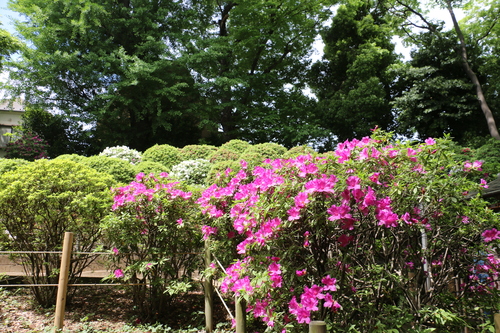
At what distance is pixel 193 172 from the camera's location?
22.8 ft

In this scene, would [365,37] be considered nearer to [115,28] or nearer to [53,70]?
[115,28]

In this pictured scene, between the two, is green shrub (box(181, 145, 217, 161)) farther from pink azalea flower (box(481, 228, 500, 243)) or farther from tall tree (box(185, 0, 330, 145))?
pink azalea flower (box(481, 228, 500, 243))

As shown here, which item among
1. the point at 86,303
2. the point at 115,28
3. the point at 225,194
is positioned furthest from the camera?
the point at 115,28

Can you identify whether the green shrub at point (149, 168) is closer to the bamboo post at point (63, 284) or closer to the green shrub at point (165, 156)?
the green shrub at point (165, 156)

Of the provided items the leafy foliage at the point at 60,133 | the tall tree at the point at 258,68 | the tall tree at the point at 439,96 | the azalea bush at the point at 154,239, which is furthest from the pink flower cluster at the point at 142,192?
the tall tree at the point at 439,96

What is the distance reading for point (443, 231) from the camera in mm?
2340

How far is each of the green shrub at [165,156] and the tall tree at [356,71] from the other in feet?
27.5

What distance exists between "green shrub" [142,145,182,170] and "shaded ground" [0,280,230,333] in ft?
12.1

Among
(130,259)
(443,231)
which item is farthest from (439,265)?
(130,259)

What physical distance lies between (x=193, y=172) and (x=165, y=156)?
149cm

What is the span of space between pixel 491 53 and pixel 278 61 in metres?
8.68

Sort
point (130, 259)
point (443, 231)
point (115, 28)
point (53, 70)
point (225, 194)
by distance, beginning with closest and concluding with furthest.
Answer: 1. point (443, 231)
2. point (225, 194)
3. point (130, 259)
4. point (53, 70)
5. point (115, 28)

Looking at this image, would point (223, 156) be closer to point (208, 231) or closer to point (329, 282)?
point (208, 231)

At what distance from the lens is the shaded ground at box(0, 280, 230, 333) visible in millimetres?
3838
